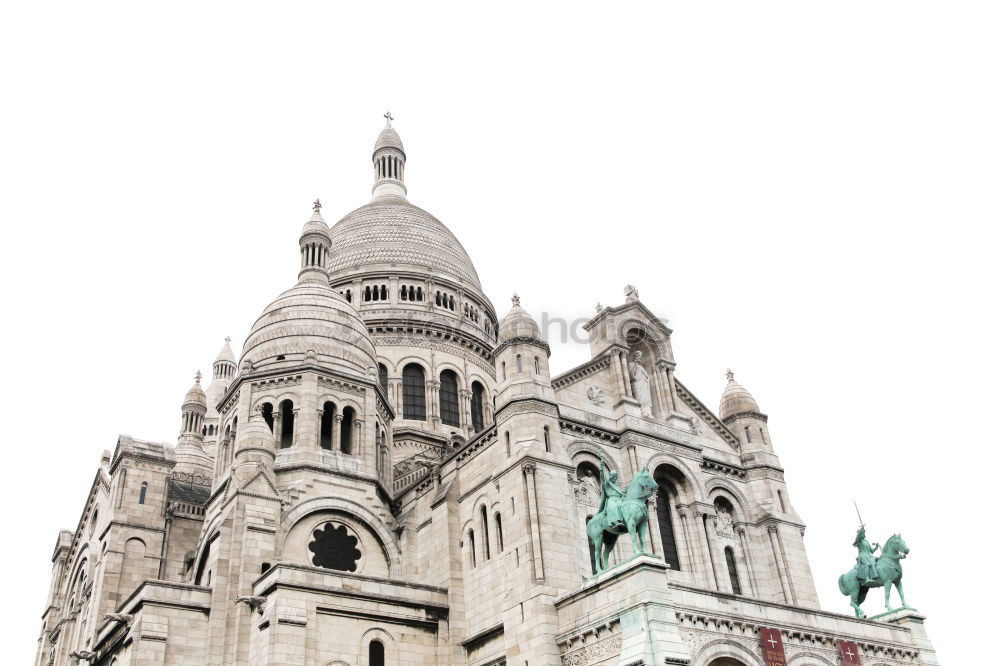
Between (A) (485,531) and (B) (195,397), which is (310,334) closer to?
(A) (485,531)

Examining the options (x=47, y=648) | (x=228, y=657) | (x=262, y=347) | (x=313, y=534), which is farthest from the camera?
(x=47, y=648)

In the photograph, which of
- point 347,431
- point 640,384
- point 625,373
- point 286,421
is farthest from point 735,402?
point 286,421

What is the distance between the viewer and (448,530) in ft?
112

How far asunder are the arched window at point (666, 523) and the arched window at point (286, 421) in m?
15.4

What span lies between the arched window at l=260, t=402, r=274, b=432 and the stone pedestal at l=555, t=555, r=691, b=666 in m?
16.0

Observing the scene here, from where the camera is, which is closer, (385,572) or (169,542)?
(385,572)

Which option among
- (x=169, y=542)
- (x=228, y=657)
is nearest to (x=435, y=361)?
(x=169, y=542)

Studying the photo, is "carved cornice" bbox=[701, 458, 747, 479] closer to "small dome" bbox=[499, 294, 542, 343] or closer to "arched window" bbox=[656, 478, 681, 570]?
"arched window" bbox=[656, 478, 681, 570]

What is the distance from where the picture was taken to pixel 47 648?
150 ft

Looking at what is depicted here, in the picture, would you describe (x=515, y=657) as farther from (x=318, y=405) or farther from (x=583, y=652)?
(x=318, y=405)

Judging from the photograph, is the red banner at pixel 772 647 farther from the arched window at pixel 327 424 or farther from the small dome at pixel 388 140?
the small dome at pixel 388 140

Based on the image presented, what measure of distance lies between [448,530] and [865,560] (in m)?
15.5

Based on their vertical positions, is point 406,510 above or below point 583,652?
above

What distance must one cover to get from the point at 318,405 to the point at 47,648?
21.2 m
